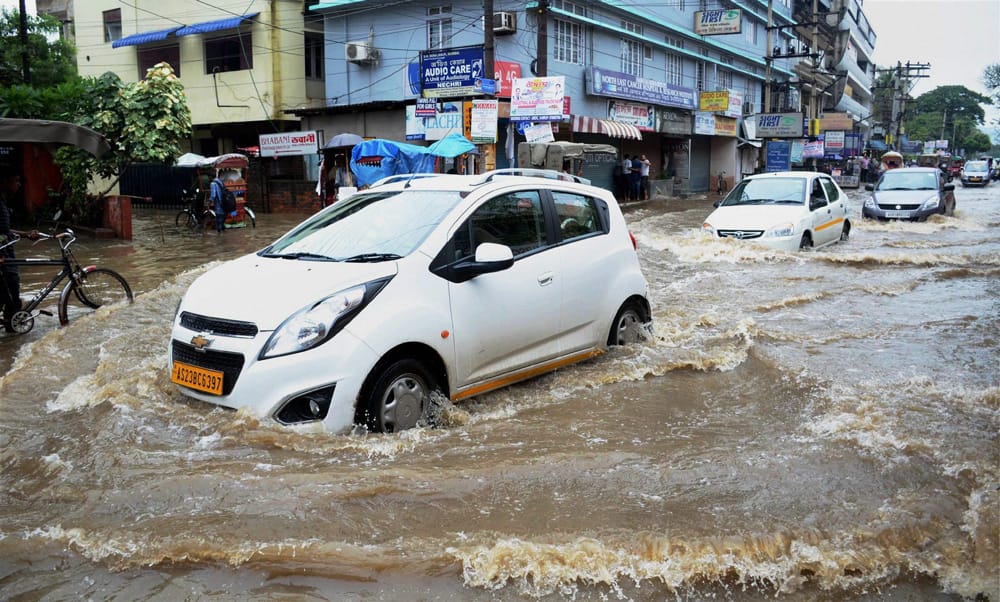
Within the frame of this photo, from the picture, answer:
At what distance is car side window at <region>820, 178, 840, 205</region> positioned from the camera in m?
14.7

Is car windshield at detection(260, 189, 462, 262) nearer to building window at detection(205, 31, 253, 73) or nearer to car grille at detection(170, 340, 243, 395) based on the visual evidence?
car grille at detection(170, 340, 243, 395)

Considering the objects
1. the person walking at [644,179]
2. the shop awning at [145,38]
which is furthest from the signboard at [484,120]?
the shop awning at [145,38]

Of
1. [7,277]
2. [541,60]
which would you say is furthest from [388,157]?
[7,277]

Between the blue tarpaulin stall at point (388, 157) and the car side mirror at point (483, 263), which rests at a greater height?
the blue tarpaulin stall at point (388, 157)

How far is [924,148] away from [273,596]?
96.7m

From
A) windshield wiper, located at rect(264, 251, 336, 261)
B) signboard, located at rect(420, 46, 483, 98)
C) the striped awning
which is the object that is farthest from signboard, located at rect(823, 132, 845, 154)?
windshield wiper, located at rect(264, 251, 336, 261)

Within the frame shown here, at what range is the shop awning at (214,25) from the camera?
85.1 ft

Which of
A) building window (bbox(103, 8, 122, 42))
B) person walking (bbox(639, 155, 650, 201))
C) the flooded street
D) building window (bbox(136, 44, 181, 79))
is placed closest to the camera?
the flooded street

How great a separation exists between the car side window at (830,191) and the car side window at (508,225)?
1026 cm

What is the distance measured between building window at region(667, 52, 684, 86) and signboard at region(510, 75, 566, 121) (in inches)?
614

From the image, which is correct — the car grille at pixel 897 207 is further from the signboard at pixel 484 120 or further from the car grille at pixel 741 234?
the signboard at pixel 484 120

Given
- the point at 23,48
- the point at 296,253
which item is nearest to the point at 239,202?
the point at 23,48

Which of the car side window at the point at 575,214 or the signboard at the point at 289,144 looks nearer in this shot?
the car side window at the point at 575,214

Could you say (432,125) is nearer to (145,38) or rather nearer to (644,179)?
(644,179)
